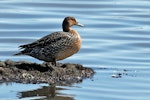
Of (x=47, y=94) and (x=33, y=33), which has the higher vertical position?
(x=33, y=33)

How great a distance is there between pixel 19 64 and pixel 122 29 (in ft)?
25.2

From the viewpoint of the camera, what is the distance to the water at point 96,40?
1110cm

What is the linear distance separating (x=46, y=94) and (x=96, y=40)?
638 cm

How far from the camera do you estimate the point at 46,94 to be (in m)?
10.9

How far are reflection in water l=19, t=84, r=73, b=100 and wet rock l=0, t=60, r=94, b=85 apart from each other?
0.86 feet

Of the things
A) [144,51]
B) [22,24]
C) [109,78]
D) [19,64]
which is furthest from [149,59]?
[22,24]

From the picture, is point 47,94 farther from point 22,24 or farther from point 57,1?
point 57,1

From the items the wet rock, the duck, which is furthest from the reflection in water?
the duck

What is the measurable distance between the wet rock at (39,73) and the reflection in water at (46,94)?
262mm

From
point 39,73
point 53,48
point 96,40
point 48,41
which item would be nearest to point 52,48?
point 53,48

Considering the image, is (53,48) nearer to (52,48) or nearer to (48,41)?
(52,48)

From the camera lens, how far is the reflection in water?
10.7m

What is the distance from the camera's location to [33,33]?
18.0 metres

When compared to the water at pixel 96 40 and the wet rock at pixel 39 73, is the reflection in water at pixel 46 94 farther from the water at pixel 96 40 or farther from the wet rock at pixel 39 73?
the wet rock at pixel 39 73
